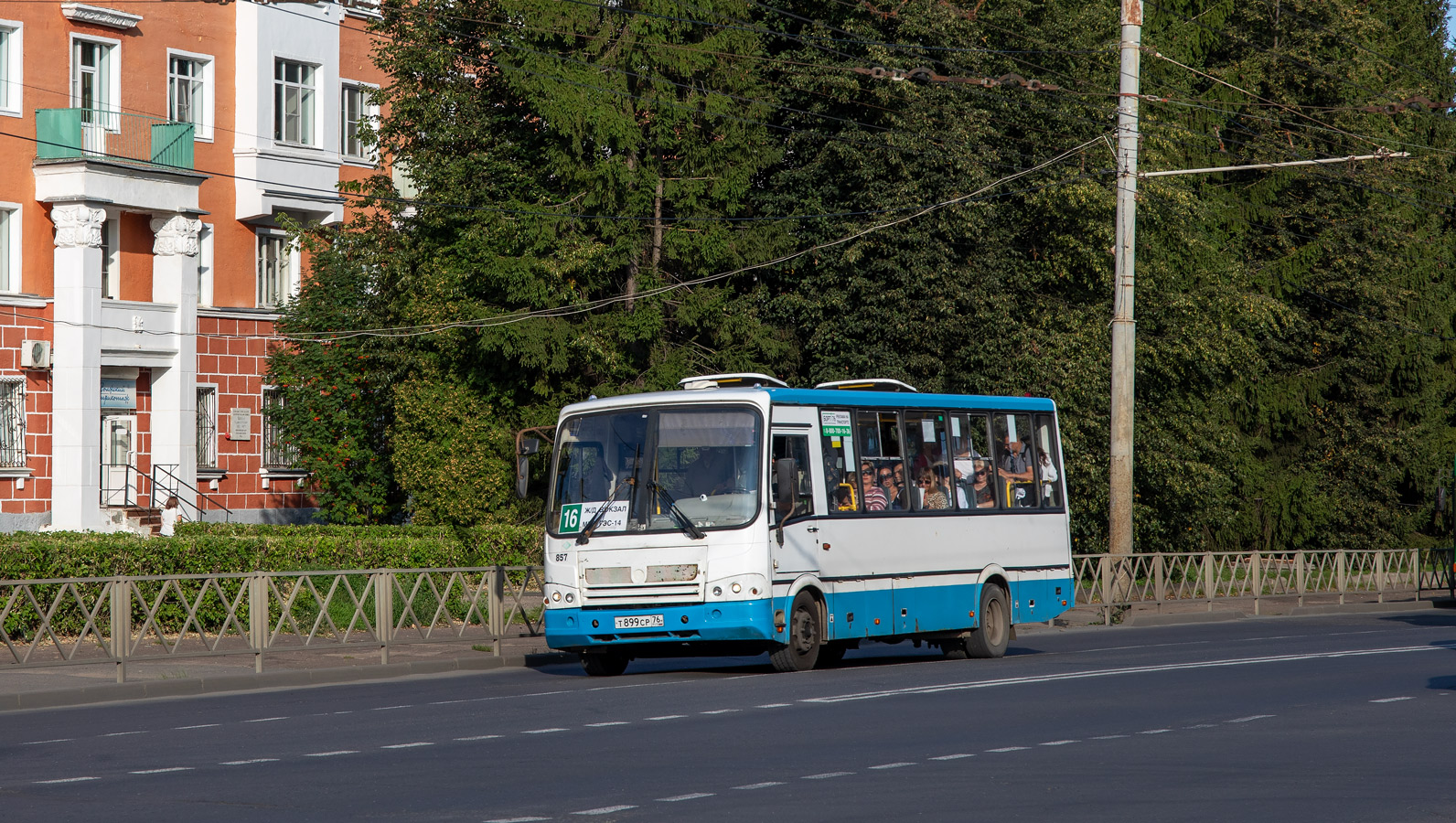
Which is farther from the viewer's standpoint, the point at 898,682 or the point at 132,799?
the point at 898,682

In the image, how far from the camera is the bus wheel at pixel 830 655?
20.1 meters

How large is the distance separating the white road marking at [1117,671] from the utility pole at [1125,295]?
7910 mm

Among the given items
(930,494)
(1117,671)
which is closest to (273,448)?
(930,494)

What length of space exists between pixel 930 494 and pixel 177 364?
26.5 m

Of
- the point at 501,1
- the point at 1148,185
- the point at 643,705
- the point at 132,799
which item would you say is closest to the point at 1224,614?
the point at 1148,185

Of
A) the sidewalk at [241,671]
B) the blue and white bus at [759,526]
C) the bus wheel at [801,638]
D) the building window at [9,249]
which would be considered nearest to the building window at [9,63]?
the building window at [9,249]

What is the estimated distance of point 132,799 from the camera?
31.9 ft

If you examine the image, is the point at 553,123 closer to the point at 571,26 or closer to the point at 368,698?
the point at 571,26

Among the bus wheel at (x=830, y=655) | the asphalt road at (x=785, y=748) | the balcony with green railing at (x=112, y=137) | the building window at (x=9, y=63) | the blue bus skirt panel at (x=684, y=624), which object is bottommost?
the bus wheel at (x=830, y=655)

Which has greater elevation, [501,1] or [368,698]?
[501,1]

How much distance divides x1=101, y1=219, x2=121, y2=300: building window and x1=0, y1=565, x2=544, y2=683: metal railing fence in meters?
22.0

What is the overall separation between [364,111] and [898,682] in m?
33.8

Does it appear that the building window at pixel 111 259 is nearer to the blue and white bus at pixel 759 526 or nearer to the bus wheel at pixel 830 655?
the blue and white bus at pixel 759 526

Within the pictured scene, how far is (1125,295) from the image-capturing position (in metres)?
29.6
